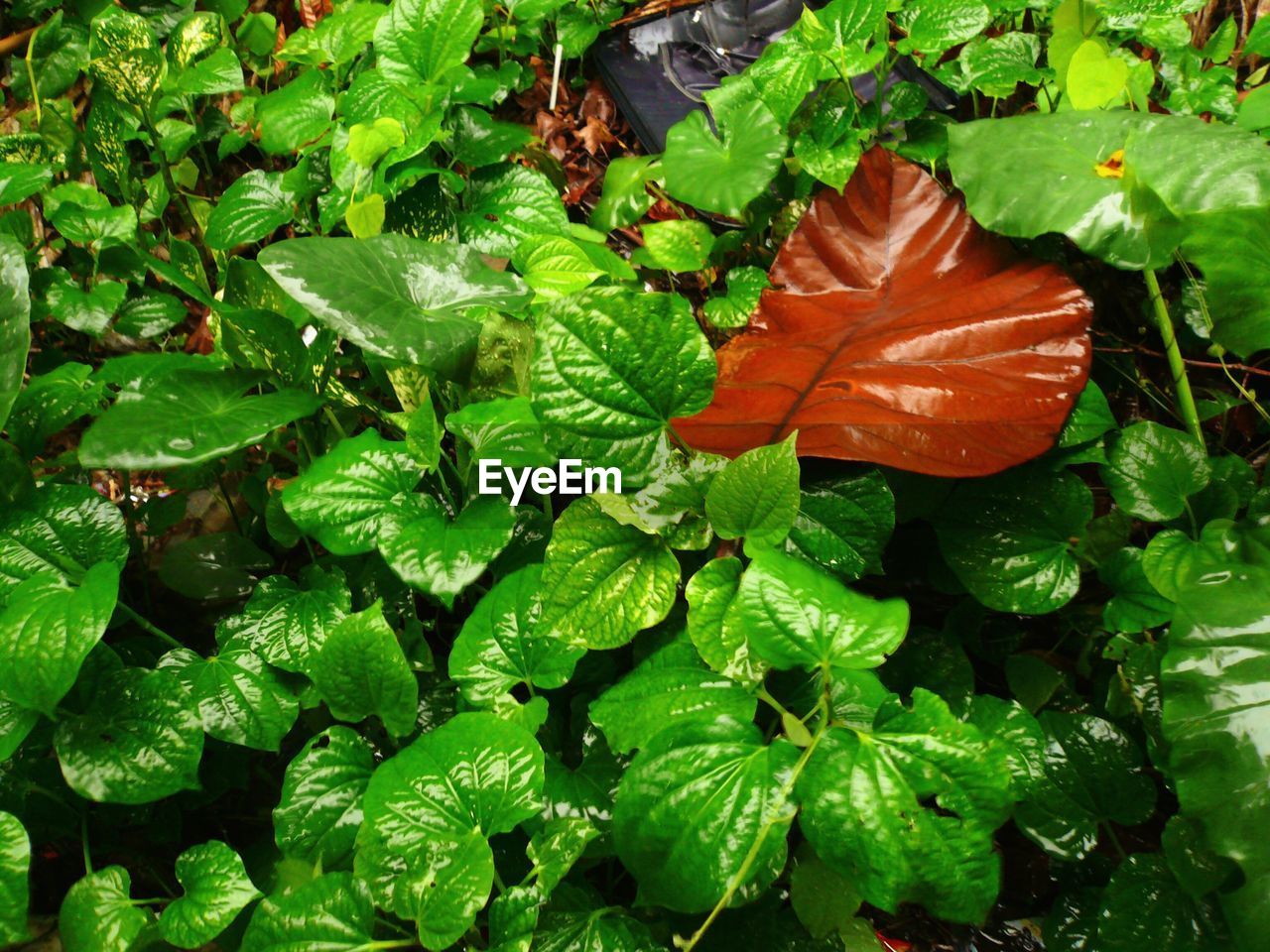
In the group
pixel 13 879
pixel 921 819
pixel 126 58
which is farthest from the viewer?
pixel 126 58

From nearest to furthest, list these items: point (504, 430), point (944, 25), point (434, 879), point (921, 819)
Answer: point (921, 819), point (434, 879), point (504, 430), point (944, 25)

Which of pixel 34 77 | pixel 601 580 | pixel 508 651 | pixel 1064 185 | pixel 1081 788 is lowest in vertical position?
pixel 1081 788

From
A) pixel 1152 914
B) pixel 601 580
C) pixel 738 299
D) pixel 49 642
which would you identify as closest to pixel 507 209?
pixel 738 299

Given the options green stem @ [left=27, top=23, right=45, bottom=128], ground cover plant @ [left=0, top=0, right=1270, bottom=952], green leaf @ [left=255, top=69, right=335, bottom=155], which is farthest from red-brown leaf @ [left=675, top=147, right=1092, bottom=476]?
green stem @ [left=27, top=23, right=45, bottom=128]

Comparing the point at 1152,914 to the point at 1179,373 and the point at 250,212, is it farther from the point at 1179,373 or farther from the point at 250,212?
the point at 250,212

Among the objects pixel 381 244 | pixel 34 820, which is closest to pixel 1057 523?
pixel 381 244

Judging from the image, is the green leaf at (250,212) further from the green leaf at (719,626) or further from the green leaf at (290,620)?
the green leaf at (719,626)

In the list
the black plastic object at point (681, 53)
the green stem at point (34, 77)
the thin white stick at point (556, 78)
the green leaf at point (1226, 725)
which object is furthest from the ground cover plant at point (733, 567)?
the green stem at point (34, 77)

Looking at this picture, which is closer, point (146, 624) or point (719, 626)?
point (719, 626)
